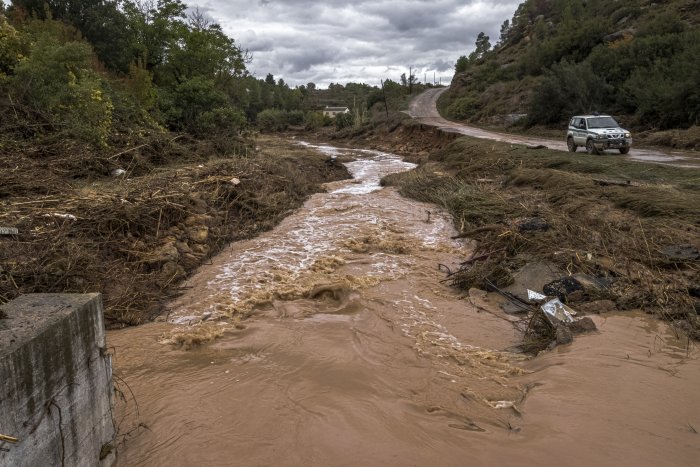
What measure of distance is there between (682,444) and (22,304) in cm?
525

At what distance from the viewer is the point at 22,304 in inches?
136

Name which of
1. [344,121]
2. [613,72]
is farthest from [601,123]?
[344,121]

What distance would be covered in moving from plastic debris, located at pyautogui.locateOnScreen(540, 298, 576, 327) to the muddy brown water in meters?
0.39

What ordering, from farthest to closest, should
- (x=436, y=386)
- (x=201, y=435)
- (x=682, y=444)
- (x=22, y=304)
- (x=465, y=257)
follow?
(x=465, y=257) < (x=436, y=386) < (x=201, y=435) < (x=682, y=444) < (x=22, y=304)

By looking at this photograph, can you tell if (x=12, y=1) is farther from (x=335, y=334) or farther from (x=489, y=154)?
(x=335, y=334)

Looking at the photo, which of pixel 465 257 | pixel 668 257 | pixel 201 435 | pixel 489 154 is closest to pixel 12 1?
pixel 489 154

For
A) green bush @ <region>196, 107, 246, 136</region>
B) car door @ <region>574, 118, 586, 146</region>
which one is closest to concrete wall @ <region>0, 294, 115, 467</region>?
green bush @ <region>196, 107, 246, 136</region>

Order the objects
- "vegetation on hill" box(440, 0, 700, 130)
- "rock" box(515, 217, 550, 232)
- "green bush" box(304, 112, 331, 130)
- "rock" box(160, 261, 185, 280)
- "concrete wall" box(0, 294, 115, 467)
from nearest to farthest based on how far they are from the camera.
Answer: "concrete wall" box(0, 294, 115, 467), "rock" box(160, 261, 185, 280), "rock" box(515, 217, 550, 232), "vegetation on hill" box(440, 0, 700, 130), "green bush" box(304, 112, 331, 130)

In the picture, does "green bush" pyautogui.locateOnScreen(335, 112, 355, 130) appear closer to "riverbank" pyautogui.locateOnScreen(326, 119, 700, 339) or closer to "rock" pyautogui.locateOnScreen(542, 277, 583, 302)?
"riverbank" pyautogui.locateOnScreen(326, 119, 700, 339)

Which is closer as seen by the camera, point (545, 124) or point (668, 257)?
point (668, 257)

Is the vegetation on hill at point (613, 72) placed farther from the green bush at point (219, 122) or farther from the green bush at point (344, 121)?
the green bush at point (219, 122)

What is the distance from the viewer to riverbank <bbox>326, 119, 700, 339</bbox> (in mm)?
6930

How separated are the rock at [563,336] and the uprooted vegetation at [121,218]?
5771 millimetres

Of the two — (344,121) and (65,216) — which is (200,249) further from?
(344,121)
